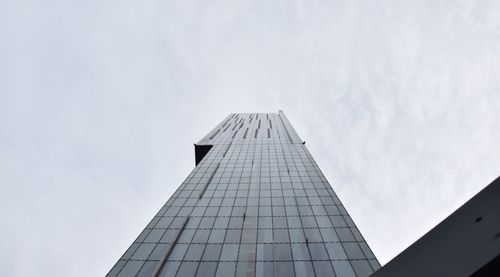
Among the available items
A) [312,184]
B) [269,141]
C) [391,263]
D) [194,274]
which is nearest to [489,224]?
[391,263]

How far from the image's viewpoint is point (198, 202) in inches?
1131

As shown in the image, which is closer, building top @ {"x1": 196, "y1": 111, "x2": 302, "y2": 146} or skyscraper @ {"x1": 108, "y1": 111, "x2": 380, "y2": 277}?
skyscraper @ {"x1": 108, "y1": 111, "x2": 380, "y2": 277}

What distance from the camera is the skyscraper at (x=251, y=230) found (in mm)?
18781

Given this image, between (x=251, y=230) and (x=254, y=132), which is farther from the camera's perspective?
(x=254, y=132)

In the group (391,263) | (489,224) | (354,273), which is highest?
(489,224)

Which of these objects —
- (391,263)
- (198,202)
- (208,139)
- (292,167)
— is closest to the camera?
(391,263)

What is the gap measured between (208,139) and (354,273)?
44077mm

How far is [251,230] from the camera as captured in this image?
23.4 meters

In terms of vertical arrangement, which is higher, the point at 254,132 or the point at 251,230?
the point at 254,132

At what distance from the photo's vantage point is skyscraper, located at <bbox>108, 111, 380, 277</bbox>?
18.8 m

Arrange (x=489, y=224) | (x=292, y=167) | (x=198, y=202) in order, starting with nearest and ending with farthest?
1. (x=489, y=224)
2. (x=198, y=202)
3. (x=292, y=167)

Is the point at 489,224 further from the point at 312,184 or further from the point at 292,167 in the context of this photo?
the point at 292,167

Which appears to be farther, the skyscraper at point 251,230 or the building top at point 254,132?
the building top at point 254,132

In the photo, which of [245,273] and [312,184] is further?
[312,184]
